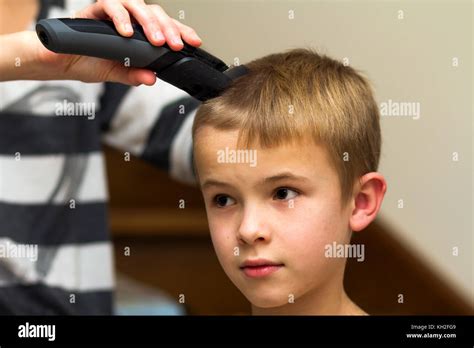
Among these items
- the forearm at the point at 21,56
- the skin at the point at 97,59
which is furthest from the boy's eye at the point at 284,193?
the forearm at the point at 21,56

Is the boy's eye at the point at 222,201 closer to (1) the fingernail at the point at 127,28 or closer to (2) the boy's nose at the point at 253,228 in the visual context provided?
(2) the boy's nose at the point at 253,228

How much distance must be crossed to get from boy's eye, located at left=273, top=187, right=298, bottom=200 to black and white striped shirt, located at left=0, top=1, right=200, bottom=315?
0.72ft

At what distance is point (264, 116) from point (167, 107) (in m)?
0.28

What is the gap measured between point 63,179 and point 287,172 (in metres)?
0.36

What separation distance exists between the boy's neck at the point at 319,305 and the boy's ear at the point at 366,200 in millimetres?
57

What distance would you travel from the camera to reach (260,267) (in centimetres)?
59

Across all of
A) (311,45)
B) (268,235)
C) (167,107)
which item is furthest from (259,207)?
(167,107)

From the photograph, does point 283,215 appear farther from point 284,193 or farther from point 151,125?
point 151,125

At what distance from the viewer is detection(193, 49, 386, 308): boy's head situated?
58 cm

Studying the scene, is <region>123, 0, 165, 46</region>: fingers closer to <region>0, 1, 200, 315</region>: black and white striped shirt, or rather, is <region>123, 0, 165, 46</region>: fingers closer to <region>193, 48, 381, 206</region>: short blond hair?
<region>193, 48, 381, 206</region>: short blond hair

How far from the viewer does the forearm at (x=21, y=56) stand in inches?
25.5


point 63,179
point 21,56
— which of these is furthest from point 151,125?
point 21,56
